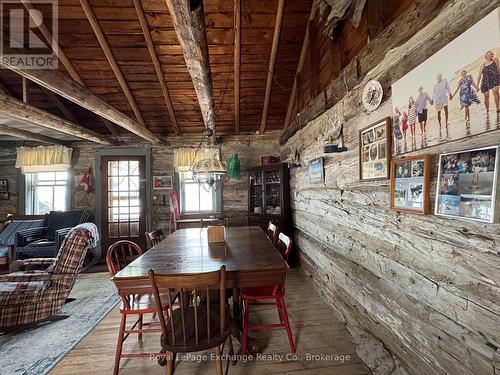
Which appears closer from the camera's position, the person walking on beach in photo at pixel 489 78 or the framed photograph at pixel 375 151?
the person walking on beach in photo at pixel 489 78

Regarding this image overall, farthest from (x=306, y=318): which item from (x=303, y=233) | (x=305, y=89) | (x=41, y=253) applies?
(x=41, y=253)

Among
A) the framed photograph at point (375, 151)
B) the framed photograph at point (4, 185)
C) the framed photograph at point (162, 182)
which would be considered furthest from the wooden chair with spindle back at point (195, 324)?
the framed photograph at point (4, 185)

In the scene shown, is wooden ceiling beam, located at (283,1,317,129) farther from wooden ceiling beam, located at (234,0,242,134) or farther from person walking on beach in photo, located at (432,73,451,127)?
person walking on beach in photo, located at (432,73,451,127)

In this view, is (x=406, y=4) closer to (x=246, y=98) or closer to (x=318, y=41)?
(x=318, y=41)

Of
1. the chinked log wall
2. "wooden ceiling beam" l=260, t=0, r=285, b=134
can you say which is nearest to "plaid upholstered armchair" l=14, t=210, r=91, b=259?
"wooden ceiling beam" l=260, t=0, r=285, b=134

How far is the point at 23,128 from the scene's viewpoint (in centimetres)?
420

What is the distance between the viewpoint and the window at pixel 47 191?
16.9 feet

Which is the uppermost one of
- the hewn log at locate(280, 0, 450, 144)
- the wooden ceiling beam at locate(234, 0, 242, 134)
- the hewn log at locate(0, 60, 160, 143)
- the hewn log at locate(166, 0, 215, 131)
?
the wooden ceiling beam at locate(234, 0, 242, 134)

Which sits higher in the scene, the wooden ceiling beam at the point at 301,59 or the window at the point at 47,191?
the wooden ceiling beam at the point at 301,59

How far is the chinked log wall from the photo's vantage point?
1.02 meters

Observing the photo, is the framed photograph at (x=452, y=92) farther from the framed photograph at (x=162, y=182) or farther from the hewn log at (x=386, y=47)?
the framed photograph at (x=162, y=182)

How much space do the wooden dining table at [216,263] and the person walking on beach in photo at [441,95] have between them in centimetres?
134

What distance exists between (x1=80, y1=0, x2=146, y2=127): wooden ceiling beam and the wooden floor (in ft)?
11.2

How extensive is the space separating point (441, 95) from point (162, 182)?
5.01 m
